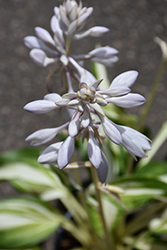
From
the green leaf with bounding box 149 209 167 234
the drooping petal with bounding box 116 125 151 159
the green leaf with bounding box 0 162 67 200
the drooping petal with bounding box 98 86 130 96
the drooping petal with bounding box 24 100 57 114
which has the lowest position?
the green leaf with bounding box 149 209 167 234

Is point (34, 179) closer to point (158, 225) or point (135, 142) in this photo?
point (158, 225)

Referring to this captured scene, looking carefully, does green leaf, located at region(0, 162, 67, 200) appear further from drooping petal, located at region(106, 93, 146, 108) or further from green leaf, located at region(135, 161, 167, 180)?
drooping petal, located at region(106, 93, 146, 108)

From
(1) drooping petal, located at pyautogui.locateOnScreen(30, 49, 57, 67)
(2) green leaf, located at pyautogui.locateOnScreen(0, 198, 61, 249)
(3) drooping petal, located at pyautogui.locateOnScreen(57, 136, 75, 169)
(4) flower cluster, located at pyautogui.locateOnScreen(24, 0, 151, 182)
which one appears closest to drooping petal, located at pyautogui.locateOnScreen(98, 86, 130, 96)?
(4) flower cluster, located at pyautogui.locateOnScreen(24, 0, 151, 182)

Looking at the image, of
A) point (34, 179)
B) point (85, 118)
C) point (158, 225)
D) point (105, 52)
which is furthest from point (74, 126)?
point (158, 225)

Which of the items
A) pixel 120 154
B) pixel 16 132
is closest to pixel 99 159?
pixel 120 154

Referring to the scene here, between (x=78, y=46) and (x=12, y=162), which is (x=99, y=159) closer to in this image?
(x=12, y=162)

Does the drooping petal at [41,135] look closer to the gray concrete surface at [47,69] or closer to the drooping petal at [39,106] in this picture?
the drooping petal at [39,106]
